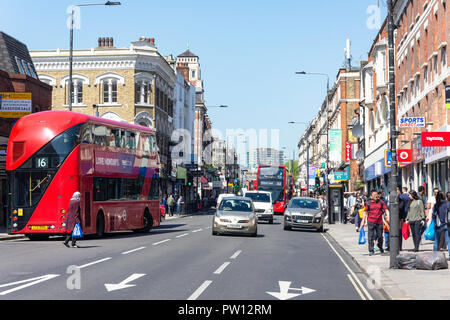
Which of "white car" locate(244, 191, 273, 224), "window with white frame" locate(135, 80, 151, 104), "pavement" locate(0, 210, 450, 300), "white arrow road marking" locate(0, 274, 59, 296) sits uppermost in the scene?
"window with white frame" locate(135, 80, 151, 104)

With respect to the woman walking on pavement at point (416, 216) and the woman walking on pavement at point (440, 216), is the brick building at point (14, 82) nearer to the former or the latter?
the woman walking on pavement at point (416, 216)

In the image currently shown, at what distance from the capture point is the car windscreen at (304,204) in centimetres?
3556

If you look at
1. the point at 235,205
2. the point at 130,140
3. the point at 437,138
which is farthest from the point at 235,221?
the point at 437,138

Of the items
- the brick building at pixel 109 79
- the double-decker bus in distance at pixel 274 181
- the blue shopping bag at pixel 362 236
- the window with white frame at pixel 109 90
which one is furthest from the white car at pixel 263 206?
the window with white frame at pixel 109 90

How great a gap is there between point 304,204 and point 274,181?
24.5 m

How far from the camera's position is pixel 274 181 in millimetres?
60219

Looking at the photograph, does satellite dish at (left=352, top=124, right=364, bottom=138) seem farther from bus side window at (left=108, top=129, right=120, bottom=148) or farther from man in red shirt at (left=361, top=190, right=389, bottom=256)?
man in red shirt at (left=361, top=190, right=389, bottom=256)

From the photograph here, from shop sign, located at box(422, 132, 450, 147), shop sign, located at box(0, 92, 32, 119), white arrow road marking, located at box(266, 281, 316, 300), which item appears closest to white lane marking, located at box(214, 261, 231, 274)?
white arrow road marking, located at box(266, 281, 316, 300)

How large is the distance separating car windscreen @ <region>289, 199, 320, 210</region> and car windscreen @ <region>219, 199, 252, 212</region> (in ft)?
23.3

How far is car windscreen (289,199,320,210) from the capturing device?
35.6 m

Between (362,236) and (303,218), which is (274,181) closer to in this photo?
(303,218)
